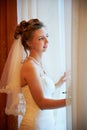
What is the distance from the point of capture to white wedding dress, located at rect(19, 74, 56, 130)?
4.78ft

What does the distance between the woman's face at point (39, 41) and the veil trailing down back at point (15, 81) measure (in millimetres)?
131

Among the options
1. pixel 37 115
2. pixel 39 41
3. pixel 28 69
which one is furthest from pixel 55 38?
pixel 37 115

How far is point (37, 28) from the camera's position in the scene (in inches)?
58.8

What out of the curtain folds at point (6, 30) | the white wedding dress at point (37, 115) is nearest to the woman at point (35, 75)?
the white wedding dress at point (37, 115)

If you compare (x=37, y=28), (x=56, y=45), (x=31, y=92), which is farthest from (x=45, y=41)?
(x=31, y=92)

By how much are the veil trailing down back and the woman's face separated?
0.13 m

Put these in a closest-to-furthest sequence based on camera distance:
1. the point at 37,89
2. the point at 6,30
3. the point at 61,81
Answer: the point at 37,89 < the point at 61,81 < the point at 6,30

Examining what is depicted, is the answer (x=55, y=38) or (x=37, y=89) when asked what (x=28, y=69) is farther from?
(x=55, y=38)

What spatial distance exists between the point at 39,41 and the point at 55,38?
0.72ft

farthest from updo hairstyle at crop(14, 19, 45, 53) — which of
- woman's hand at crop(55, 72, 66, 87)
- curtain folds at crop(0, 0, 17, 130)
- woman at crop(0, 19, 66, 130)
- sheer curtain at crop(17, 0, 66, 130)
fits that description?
curtain folds at crop(0, 0, 17, 130)

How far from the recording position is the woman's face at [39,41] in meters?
1.47

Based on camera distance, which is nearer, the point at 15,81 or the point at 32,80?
the point at 32,80

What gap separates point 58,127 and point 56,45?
54 cm

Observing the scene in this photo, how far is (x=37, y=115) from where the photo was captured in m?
1.46
